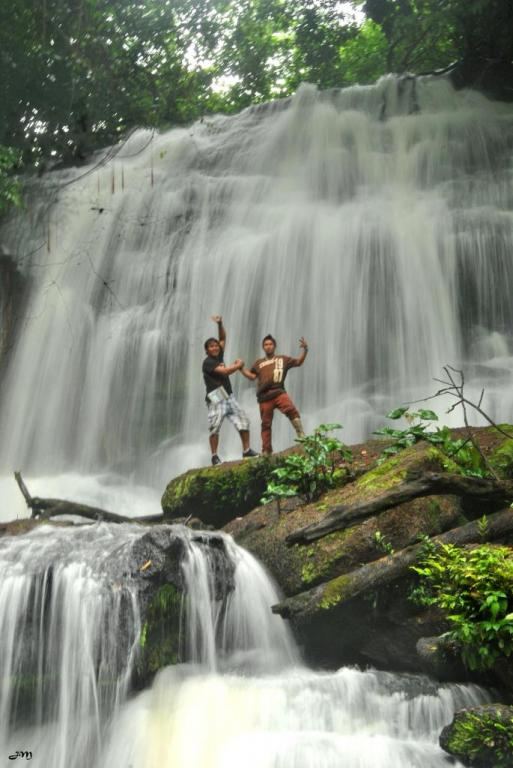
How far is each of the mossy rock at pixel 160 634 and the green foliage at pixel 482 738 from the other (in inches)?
88.3

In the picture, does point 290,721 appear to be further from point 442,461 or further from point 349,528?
point 442,461

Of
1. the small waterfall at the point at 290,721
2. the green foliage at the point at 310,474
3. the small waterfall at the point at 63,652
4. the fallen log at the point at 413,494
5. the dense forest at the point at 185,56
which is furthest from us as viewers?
the dense forest at the point at 185,56

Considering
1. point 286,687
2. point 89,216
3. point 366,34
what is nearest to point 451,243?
point 89,216

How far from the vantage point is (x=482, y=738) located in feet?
12.9

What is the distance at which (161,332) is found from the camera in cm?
1389

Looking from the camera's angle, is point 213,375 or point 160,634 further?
point 213,375

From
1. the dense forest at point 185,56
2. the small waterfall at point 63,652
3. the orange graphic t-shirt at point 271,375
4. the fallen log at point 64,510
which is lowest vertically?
the small waterfall at point 63,652

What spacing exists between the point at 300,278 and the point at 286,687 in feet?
30.8

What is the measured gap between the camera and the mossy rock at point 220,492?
26.4 feet

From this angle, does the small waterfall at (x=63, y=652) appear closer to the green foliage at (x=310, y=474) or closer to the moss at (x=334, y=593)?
the moss at (x=334, y=593)

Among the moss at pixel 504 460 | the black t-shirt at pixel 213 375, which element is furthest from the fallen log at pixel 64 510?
the moss at pixel 504 460

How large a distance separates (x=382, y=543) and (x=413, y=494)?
1.67 ft

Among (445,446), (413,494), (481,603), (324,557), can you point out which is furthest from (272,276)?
(481,603)

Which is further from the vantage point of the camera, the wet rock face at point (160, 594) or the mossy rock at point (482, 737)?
the wet rock face at point (160, 594)
